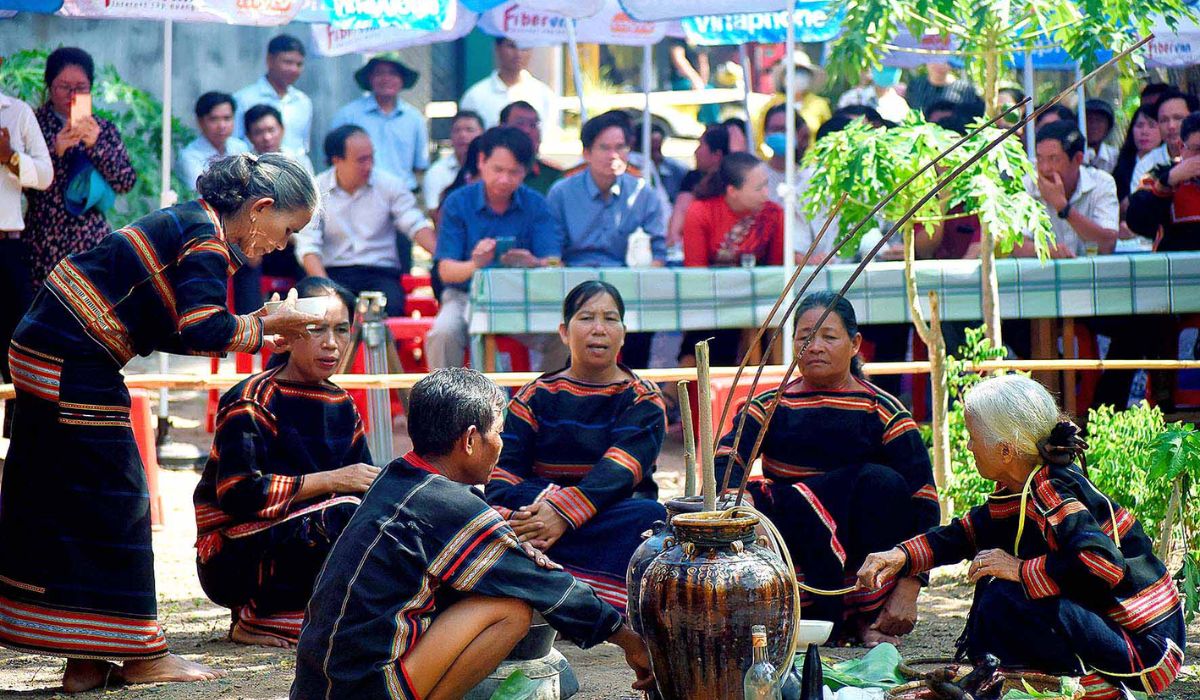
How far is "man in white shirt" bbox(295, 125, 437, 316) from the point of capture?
353 inches

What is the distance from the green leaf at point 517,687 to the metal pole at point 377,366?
11.7ft

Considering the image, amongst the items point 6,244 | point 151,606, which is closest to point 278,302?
point 151,606

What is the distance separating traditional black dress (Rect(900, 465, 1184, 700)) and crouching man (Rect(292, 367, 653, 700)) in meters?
1.10

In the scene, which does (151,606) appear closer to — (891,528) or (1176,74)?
(891,528)

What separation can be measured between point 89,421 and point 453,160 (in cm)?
672

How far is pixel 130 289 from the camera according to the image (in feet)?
13.9

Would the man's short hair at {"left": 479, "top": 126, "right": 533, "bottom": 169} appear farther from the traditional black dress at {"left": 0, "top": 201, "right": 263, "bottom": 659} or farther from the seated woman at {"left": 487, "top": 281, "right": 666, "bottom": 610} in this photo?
the traditional black dress at {"left": 0, "top": 201, "right": 263, "bottom": 659}

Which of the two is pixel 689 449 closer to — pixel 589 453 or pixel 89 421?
pixel 589 453

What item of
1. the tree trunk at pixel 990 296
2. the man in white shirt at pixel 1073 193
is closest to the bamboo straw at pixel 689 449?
the tree trunk at pixel 990 296

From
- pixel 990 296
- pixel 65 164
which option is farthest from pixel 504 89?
pixel 990 296

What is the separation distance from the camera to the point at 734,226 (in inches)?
336

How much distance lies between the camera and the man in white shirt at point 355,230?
8.98 meters

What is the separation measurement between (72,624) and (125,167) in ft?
15.8

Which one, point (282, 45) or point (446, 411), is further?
point (282, 45)
